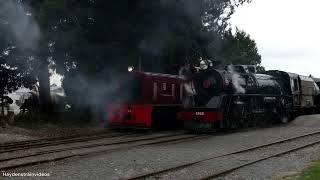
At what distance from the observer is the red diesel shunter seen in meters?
19.8

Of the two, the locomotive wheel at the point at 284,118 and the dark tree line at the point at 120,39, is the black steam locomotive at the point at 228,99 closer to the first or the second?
the locomotive wheel at the point at 284,118

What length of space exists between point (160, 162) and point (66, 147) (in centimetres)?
402

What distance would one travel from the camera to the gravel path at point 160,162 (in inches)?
401

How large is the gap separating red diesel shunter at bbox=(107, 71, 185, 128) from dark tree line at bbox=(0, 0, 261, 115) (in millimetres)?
2293

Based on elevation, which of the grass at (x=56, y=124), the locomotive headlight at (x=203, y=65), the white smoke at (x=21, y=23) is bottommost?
the grass at (x=56, y=124)

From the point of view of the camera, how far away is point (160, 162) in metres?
11.8

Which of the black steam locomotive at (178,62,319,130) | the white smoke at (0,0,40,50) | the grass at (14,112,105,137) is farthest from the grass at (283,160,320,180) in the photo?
the grass at (14,112,105,137)

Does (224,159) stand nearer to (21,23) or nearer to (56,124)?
(21,23)

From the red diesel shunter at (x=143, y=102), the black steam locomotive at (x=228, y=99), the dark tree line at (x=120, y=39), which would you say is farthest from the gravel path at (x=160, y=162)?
the dark tree line at (x=120, y=39)

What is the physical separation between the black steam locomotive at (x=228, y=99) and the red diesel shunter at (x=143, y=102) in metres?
0.98

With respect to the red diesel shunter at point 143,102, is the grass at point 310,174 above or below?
below

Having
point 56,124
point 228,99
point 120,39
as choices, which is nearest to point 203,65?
point 228,99

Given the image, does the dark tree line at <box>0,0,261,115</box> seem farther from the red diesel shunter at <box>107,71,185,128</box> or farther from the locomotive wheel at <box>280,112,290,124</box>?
the locomotive wheel at <box>280,112,290,124</box>

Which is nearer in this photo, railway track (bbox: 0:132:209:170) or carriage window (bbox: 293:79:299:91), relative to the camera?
Answer: railway track (bbox: 0:132:209:170)
